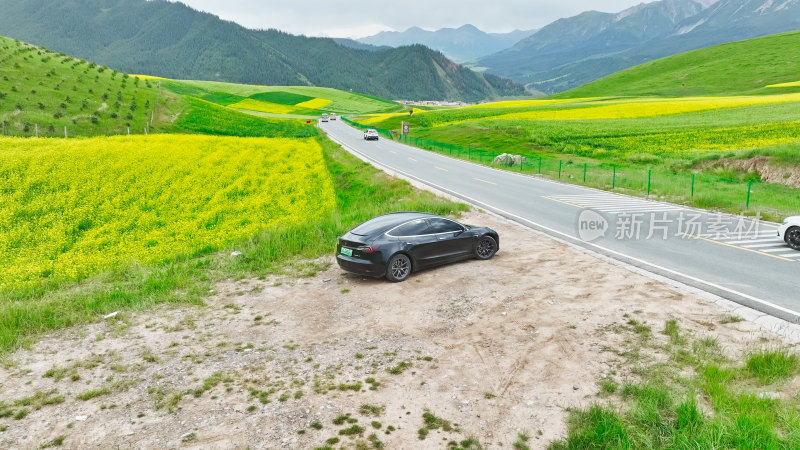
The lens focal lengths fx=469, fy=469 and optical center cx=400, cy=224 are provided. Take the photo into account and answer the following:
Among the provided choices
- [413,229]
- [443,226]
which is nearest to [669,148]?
[443,226]

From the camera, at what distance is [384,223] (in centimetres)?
1192

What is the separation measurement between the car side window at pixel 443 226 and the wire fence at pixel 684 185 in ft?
40.1

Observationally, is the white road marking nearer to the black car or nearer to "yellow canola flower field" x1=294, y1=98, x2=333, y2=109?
the black car

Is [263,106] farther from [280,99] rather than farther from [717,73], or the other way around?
[717,73]

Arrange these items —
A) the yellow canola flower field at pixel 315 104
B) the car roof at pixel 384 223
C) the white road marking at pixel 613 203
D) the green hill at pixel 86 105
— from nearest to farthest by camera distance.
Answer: the car roof at pixel 384 223 → the white road marking at pixel 613 203 → the green hill at pixel 86 105 → the yellow canola flower field at pixel 315 104

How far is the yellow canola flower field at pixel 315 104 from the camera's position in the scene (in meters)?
132

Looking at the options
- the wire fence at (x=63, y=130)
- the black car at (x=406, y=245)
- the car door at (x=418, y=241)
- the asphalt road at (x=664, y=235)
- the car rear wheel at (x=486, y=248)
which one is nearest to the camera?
the asphalt road at (x=664, y=235)

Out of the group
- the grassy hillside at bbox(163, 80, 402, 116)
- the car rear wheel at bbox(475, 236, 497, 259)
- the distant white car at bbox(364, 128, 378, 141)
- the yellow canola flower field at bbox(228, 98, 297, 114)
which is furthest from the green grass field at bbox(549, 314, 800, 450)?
the grassy hillside at bbox(163, 80, 402, 116)

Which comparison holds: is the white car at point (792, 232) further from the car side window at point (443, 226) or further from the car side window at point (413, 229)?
the car side window at point (413, 229)

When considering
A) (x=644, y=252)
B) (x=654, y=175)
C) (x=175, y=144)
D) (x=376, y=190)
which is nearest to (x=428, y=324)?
(x=644, y=252)

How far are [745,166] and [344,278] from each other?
26467 millimetres

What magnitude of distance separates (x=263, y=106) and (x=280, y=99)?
620 inches

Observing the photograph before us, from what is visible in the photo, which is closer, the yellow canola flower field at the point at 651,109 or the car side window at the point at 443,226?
the car side window at the point at 443,226

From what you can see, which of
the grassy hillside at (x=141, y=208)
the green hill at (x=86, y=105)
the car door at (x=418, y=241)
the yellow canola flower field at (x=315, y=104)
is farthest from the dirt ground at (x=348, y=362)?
the yellow canola flower field at (x=315, y=104)
